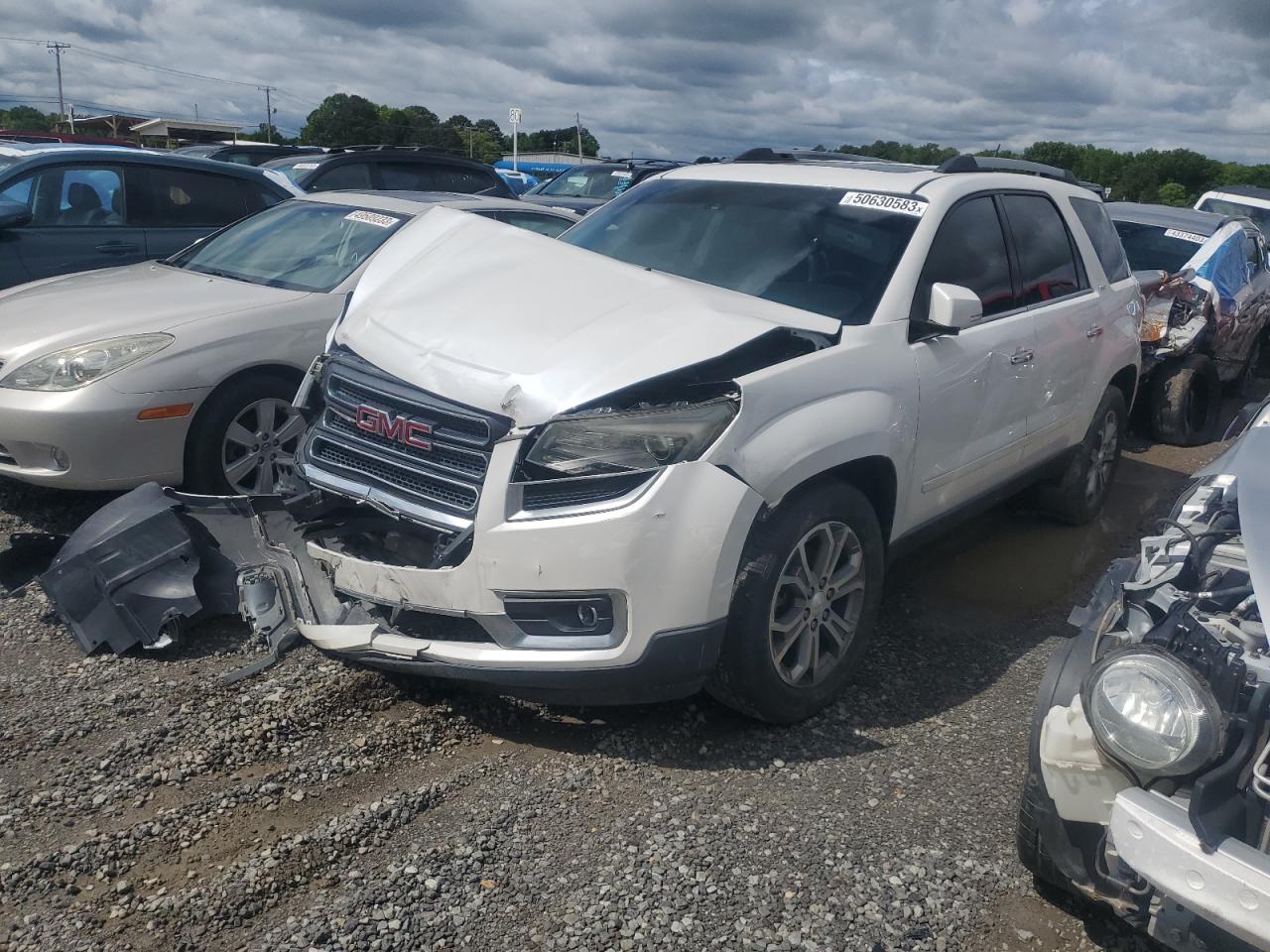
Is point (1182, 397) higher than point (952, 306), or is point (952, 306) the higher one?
point (952, 306)

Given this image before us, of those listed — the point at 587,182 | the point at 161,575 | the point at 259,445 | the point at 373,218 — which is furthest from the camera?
the point at 587,182

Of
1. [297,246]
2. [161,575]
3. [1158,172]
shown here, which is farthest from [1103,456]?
[1158,172]

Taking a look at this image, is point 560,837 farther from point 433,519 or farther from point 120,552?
point 120,552

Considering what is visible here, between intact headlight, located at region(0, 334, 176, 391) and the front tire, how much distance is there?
3058 mm

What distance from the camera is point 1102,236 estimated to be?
5559 millimetres

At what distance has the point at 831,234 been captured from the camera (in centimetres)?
399

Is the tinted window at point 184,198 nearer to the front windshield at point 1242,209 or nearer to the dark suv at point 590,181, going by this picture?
the dark suv at point 590,181

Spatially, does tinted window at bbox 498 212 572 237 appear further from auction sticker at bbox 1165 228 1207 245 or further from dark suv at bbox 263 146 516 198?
auction sticker at bbox 1165 228 1207 245

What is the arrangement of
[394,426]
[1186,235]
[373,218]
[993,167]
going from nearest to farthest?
[394,426] < [993,167] < [373,218] < [1186,235]

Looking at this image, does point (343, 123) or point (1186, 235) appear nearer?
point (1186, 235)

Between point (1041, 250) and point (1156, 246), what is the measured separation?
16.5 feet

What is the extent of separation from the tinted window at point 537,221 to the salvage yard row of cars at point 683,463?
5.49ft

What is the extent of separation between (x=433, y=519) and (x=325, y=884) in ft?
3.42

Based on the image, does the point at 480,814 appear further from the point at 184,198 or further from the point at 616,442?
the point at 184,198
